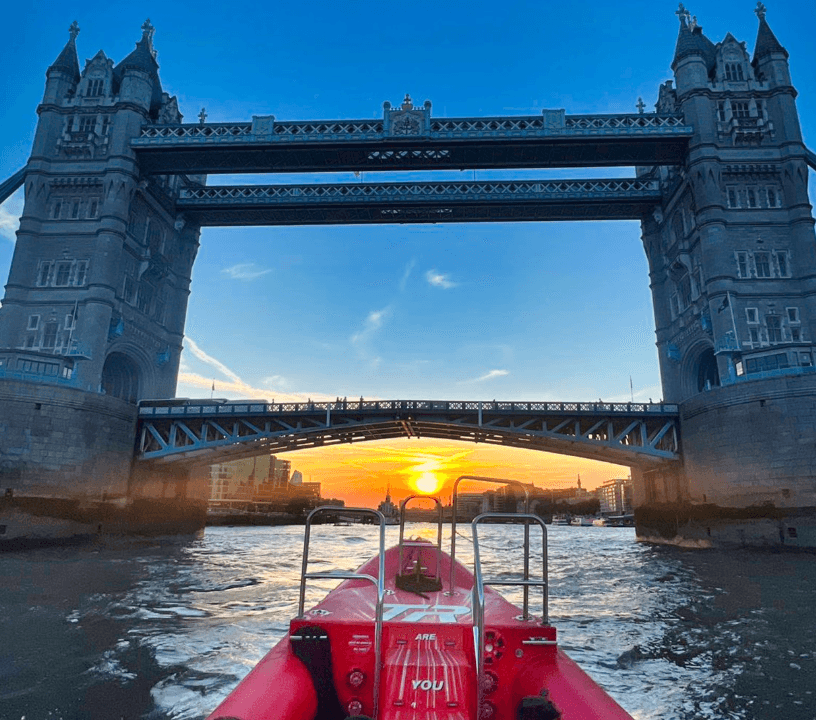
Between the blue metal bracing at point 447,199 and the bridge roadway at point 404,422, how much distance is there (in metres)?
18.1

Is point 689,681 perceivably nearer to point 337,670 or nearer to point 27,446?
point 337,670

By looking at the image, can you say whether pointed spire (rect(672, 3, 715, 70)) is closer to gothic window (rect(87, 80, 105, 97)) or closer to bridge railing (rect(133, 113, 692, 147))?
bridge railing (rect(133, 113, 692, 147))

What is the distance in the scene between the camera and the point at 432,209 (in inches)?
1817

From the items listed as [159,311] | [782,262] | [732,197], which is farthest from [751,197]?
[159,311]

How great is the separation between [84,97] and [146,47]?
22.8ft

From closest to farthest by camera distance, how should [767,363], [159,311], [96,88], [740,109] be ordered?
[767,363]
[740,109]
[96,88]
[159,311]

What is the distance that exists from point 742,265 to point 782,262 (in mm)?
2596

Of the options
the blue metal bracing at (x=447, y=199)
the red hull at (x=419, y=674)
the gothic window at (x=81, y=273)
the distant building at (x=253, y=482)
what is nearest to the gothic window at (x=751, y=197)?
the blue metal bracing at (x=447, y=199)

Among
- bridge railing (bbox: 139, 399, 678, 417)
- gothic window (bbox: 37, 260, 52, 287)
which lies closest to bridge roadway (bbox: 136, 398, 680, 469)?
bridge railing (bbox: 139, 399, 678, 417)

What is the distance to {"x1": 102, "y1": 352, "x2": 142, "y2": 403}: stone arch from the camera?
39625 millimetres

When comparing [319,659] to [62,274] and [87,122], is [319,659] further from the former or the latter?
[87,122]

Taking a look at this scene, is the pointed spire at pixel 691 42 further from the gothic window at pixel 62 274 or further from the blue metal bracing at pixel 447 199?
the gothic window at pixel 62 274

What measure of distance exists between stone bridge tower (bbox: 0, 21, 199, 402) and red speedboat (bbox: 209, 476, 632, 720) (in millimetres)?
33727

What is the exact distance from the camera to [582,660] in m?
7.74
